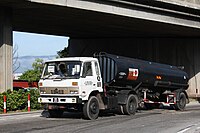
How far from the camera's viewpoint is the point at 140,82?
22266 millimetres

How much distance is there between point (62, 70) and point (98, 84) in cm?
171

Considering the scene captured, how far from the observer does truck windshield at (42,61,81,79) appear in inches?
727

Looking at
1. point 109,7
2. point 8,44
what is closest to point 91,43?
point 109,7

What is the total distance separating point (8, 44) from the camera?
86.6 ft

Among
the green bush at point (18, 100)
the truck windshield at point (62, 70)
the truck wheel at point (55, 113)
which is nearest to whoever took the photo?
the truck windshield at point (62, 70)

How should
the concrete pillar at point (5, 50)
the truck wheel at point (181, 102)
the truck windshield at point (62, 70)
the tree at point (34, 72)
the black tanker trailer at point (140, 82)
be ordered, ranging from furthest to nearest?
1. the tree at point (34, 72)
2. the concrete pillar at point (5, 50)
3. the truck wheel at point (181, 102)
4. the black tanker trailer at point (140, 82)
5. the truck windshield at point (62, 70)

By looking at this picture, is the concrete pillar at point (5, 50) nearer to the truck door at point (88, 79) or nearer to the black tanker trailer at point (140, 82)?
the black tanker trailer at point (140, 82)

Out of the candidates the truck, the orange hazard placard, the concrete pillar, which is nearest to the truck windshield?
the truck

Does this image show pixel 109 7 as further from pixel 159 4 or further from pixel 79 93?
pixel 79 93

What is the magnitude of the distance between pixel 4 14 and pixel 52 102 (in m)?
9.78

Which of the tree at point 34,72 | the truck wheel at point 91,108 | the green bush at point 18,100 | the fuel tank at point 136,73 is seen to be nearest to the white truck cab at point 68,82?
the truck wheel at point 91,108

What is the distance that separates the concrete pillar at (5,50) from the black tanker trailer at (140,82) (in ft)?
26.3

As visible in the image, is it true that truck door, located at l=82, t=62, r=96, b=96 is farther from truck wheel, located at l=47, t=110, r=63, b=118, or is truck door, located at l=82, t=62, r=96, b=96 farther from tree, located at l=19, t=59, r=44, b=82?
tree, located at l=19, t=59, r=44, b=82

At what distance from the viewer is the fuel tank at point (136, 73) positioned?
20094 millimetres
